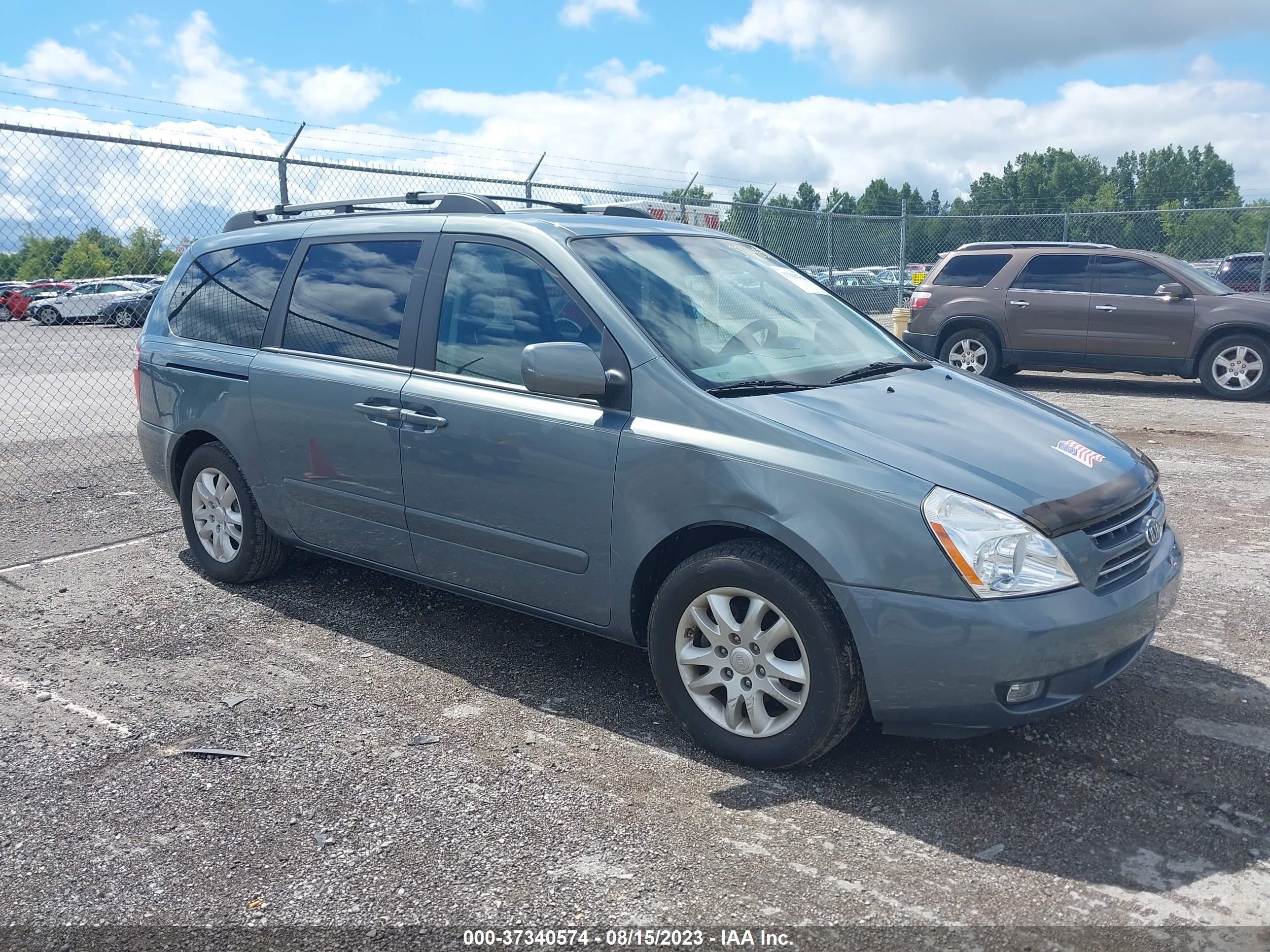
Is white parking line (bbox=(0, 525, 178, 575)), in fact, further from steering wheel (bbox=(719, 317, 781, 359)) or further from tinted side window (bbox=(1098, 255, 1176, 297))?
tinted side window (bbox=(1098, 255, 1176, 297))

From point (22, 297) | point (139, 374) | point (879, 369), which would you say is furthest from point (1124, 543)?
point (22, 297)

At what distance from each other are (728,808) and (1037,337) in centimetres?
1056

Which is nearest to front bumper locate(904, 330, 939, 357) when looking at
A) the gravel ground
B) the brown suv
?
the brown suv

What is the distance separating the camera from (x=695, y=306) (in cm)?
397

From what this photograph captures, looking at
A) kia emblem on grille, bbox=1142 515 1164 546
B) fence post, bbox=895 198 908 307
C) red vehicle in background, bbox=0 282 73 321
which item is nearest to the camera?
kia emblem on grille, bbox=1142 515 1164 546

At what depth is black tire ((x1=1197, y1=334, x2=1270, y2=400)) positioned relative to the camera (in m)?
11.5

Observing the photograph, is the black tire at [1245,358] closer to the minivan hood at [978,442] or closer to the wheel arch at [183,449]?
the minivan hood at [978,442]

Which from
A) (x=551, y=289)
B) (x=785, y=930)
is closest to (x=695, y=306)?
(x=551, y=289)

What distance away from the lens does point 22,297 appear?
17.8 m

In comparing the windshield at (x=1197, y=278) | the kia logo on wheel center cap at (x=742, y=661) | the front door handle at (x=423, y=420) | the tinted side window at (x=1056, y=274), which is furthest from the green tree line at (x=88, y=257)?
the windshield at (x=1197, y=278)

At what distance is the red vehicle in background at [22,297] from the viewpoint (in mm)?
16120

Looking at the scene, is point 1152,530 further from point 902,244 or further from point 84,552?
point 902,244

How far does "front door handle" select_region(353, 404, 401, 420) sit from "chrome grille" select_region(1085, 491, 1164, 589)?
2.55 meters

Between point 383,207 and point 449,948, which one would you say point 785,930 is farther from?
point 383,207
